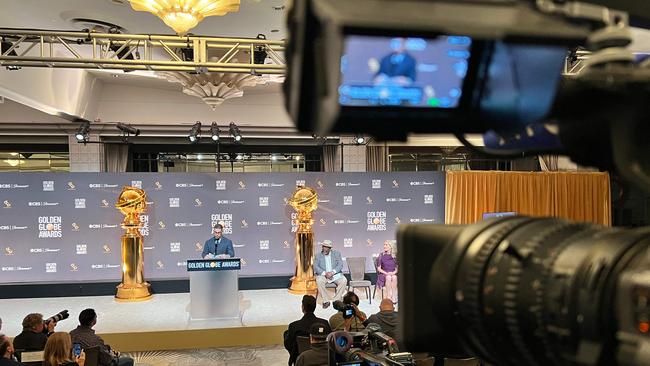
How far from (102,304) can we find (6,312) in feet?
3.86

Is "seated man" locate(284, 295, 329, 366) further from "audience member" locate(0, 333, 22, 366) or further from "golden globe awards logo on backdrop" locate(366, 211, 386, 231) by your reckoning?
"golden globe awards logo on backdrop" locate(366, 211, 386, 231)

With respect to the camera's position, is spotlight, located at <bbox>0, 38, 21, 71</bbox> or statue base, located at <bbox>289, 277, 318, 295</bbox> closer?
spotlight, located at <bbox>0, 38, 21, 71</bbox>

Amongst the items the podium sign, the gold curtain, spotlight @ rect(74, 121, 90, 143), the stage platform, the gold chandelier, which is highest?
the gold chandelier

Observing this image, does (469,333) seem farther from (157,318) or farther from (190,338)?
(157,318)

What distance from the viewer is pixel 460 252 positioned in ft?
2.65

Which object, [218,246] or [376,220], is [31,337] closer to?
[218,246]

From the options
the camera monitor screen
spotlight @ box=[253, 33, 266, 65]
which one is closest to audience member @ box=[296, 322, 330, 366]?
the camera monitor screen

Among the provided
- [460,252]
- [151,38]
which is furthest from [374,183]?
[460,252]

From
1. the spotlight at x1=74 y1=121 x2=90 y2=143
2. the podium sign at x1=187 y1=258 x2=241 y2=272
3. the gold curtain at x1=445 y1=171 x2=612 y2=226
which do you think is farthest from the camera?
the gold curtain at x1=445 y1=171 x2=612 y2=226

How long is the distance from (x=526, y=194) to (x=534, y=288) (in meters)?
8.99

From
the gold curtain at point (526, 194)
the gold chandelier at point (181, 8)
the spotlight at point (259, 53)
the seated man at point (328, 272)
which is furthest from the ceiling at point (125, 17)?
the gold curtain at point (526, 194)

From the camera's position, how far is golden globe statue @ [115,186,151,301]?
7.21 m

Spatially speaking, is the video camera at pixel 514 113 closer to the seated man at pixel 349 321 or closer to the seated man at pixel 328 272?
the seated man at pixel 349 321

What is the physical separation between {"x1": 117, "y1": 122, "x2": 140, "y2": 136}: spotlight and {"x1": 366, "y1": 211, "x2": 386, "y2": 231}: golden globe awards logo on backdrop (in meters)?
4.26
